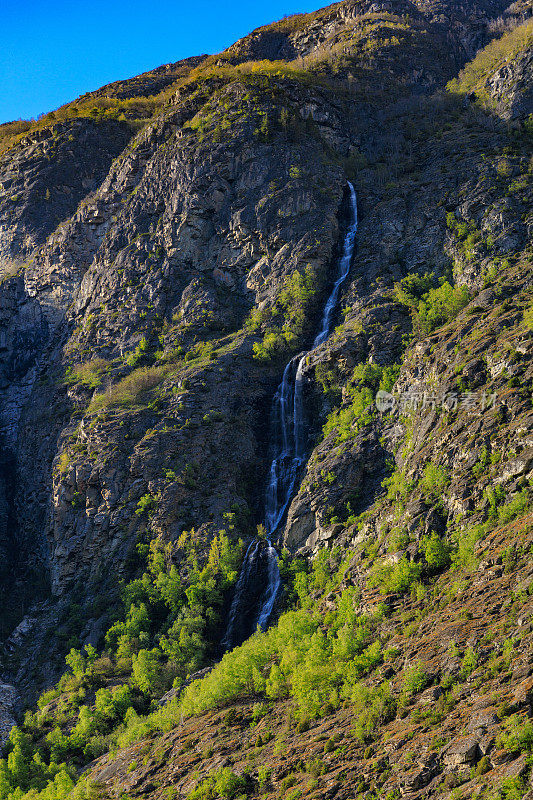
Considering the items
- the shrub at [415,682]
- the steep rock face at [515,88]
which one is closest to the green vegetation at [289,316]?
the steep rock face at [515,88]

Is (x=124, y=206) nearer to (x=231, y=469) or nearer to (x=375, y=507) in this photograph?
(x=231, y=469)

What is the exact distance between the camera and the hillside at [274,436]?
3591 cm

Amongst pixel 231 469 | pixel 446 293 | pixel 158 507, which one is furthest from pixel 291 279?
pixel 158 507

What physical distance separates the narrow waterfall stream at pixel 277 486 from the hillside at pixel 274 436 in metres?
0.27

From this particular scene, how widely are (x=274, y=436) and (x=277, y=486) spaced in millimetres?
6189

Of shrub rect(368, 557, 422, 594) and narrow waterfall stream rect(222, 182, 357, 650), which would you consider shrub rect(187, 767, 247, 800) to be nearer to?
shrub rect(368, 557, 422, 594)

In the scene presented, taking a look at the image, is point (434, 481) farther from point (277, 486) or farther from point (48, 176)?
point (48, 176)

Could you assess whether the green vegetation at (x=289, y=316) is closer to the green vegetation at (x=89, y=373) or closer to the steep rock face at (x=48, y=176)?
the green vegetation at (x=89, y=373)

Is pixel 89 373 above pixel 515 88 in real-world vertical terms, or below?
below

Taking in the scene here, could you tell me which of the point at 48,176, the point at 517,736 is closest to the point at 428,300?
the point at 517,736

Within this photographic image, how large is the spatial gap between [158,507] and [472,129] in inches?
2527

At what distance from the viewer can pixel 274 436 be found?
224 feet

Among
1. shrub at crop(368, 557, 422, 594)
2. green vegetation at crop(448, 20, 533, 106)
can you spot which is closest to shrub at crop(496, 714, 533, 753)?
shrub at crop(368, 557, 422, 594)

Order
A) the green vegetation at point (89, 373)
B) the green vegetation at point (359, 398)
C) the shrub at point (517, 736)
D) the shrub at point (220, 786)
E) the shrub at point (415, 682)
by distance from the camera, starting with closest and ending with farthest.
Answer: the shrub at point (517, 736)
the shrub at point (415, 682)
the shrub at point (220, 786)
the green vegetation at point (359, 398)
the green vegetation at point (89, 373)
